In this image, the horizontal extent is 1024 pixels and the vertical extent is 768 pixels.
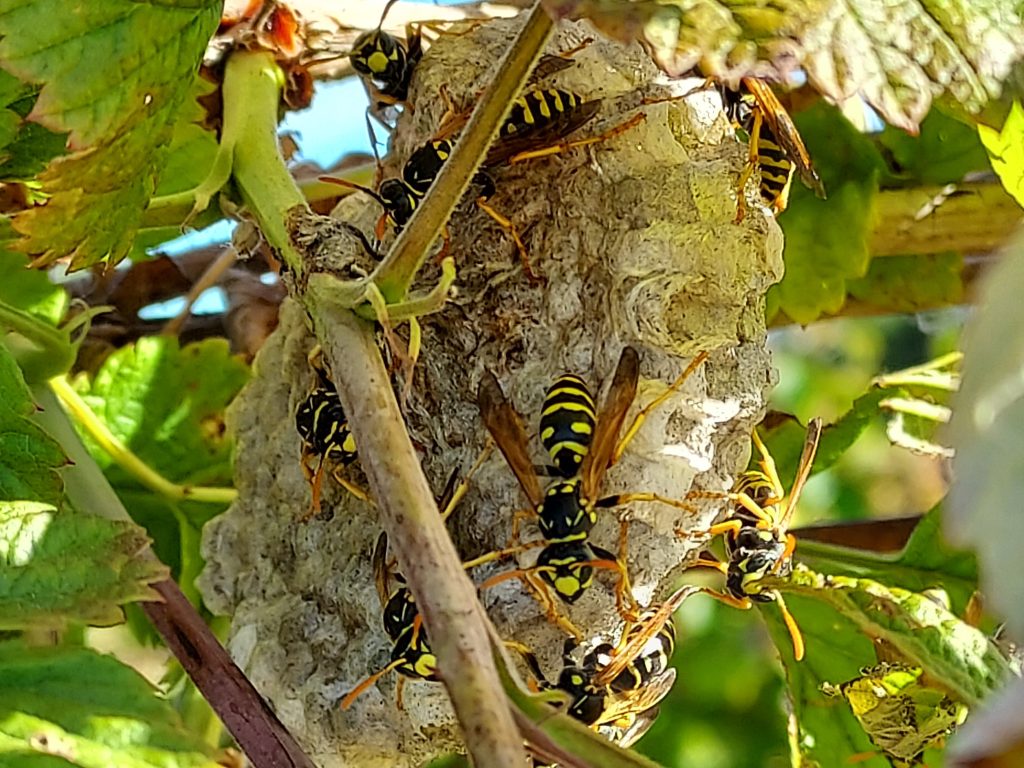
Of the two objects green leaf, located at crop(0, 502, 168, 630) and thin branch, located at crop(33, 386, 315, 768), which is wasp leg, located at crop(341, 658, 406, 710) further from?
green leaf, located at crop(0, 502, 168, 630)

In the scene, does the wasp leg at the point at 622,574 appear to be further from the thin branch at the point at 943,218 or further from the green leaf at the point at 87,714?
the thin branch at the point at 943,218

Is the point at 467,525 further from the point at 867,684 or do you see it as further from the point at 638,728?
the point at 867,684

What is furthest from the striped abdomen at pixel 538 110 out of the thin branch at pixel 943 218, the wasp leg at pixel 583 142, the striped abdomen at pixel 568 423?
the thin branch at pixel 943 218

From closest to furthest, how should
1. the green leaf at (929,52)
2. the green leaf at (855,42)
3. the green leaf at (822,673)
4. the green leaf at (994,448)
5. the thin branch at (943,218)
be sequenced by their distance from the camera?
the green leaf at (994,448) < the green leaf at (855,42) < the green leaf at (929,52) < the green leaf at (822,673) < the thin branch at (943,218)

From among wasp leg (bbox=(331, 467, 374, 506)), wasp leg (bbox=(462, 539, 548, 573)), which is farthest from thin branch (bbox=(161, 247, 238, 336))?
wasp leg (bbox=(462, 539, 548, 573))

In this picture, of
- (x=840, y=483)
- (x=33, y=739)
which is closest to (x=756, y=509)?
(x=33, y=739)
